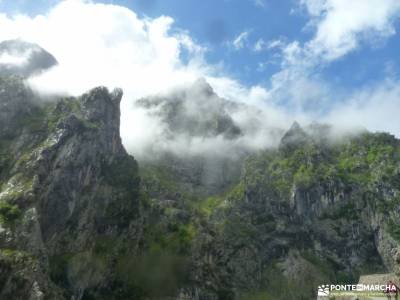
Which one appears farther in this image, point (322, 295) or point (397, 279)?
point (322, 295)

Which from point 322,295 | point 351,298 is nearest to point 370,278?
point 322,295

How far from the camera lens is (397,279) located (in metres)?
70.3

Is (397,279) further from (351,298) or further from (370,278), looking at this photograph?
(370,278)

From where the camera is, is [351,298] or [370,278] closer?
[351,298]

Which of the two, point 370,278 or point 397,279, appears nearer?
point 397,279

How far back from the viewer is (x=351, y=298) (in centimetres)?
6962

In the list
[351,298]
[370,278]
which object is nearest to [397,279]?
[351,298]

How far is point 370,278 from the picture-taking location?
82875 mm

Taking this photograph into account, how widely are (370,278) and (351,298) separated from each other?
49.9ft

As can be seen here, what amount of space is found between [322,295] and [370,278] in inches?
346

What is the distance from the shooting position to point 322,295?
8500cm

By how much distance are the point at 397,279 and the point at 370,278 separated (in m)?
13.0

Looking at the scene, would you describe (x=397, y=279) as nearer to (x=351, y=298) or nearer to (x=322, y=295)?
(x=351, y=298)

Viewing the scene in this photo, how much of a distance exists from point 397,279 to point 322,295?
698 inches
